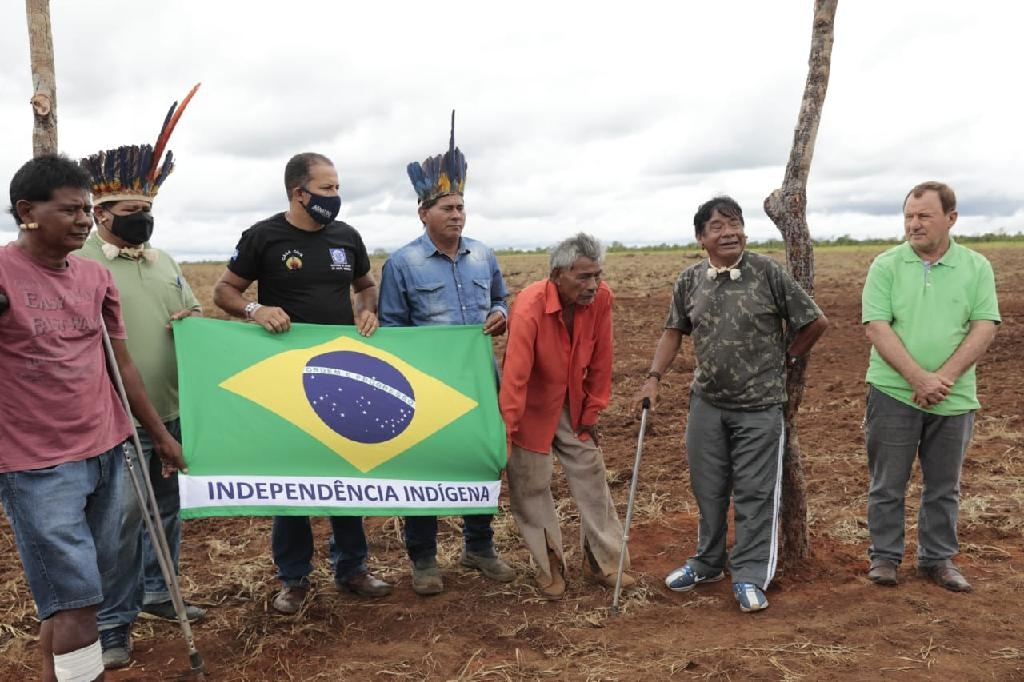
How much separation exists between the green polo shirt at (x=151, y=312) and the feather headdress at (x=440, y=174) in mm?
1488

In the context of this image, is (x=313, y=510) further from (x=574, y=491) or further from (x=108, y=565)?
(x=574, y=491)

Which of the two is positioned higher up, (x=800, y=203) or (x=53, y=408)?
(x=800, y=203)

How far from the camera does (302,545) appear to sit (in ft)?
16.6

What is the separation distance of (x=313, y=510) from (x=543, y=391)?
57.3 inches

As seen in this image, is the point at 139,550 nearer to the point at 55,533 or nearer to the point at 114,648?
the point at 114,648

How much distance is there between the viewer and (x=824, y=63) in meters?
5.33

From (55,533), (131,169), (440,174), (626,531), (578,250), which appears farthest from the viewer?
(440,174)

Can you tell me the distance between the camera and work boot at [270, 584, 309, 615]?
4.97m

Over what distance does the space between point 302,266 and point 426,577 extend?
2.01 m

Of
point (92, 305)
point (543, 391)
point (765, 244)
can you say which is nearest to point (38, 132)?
point (92, 305)

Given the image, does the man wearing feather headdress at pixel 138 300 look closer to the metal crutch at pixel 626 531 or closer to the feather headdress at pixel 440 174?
the feather headdress at pixel 440 174

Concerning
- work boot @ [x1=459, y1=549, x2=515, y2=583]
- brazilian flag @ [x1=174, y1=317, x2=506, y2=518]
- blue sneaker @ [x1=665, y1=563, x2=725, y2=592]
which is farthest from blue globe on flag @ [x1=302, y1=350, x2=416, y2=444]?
blue sneaker @ [x1=665, y1=563, x2=725, y2=592]

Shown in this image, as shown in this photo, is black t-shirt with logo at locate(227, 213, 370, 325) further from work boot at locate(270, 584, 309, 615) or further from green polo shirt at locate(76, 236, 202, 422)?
work boot at locate(270, 584, 309, 615)

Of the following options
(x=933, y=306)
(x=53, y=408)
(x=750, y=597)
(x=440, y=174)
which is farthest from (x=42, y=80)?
(x=933, y=306)
